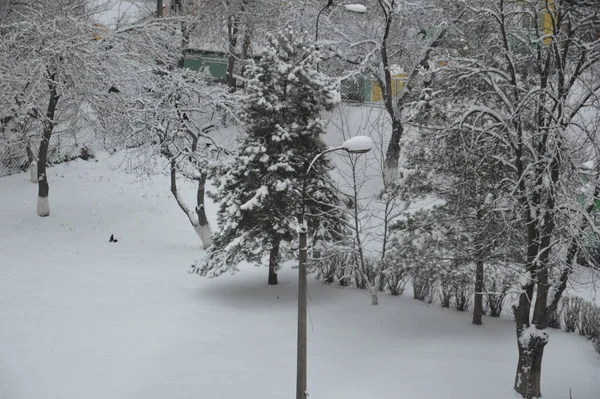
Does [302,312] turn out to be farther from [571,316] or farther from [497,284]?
[571,316]

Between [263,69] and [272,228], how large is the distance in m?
4.34

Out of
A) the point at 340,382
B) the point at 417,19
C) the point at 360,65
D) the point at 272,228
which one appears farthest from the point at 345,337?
the point at 417,19

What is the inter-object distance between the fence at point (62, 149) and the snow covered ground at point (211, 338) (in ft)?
28.7

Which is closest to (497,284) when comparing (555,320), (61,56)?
(555,320)

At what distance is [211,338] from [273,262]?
12.7 ft

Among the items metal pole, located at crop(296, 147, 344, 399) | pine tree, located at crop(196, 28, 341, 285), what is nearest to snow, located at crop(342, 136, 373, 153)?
metal pole, located at crop(296, 147, 344, 399)

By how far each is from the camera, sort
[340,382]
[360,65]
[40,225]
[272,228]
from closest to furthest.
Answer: [340,382]
[272,228]
[40,225]
[360,65]

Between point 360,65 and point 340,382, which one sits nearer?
point 340,382

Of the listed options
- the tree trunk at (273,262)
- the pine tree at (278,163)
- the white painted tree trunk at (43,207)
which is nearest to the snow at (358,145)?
the pine tree at (278,163)

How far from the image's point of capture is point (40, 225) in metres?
23.4

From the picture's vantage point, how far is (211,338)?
14891 millimetres

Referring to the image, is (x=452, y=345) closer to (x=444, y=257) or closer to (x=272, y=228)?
(x=444, y=257)

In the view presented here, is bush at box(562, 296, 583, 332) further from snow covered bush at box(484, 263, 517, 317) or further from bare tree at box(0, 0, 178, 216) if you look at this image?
bare tree at box(0, 0, 178, 216)

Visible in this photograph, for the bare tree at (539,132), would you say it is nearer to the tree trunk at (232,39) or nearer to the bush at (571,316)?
the bush at (571,316)
